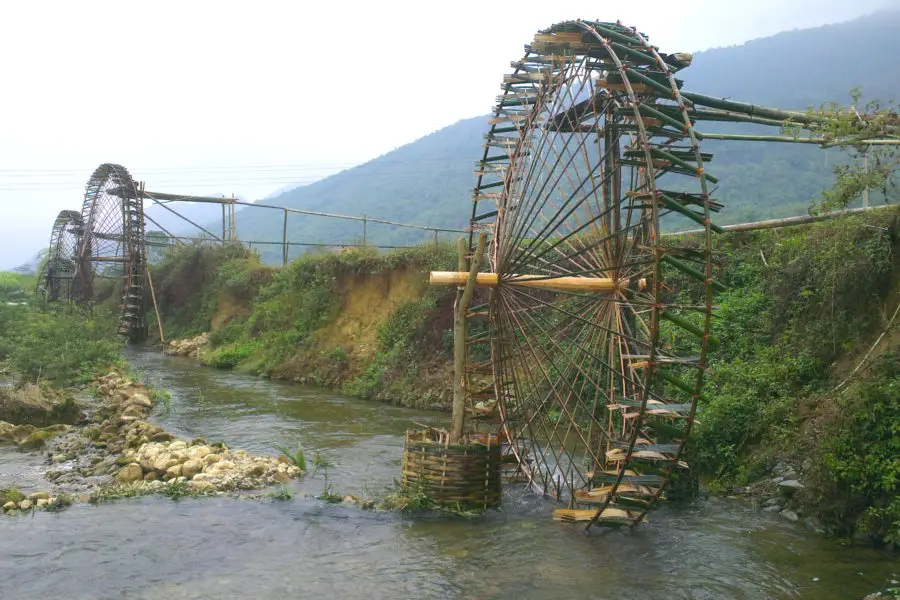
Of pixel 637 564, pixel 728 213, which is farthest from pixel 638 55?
pixel 728 213

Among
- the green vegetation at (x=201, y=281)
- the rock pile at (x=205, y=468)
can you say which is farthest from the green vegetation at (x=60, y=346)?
the rock pile at (x=205, y=468)

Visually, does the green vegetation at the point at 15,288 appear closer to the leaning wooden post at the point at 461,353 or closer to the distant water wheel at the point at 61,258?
the distant water wheel at the point at 61,258

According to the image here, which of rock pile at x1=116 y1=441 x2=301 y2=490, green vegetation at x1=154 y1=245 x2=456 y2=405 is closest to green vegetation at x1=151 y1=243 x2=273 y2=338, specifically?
green vegetation at x1=154 y1=245 x2=456 y2=405

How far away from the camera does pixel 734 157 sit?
182ft

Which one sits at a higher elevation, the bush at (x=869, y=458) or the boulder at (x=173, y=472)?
the bush at (x=869, y=458)

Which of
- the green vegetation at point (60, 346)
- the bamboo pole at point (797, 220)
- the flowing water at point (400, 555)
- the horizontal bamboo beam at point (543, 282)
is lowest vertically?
the flowing water at point (400, 555)

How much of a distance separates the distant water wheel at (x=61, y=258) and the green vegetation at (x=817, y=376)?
3467cm

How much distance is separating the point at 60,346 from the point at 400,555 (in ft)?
49.3

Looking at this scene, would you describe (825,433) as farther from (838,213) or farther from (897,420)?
(838,213)

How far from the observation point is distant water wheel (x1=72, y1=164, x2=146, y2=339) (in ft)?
104

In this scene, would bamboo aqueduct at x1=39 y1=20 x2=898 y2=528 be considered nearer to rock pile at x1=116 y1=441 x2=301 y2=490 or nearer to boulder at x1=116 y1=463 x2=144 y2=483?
rock pile at x1=116 y1=441 x2=301 y2=490

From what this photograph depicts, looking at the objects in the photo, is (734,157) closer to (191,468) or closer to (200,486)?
(191,468)

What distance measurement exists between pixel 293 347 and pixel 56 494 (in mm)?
12477

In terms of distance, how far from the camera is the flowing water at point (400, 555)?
7445 mm
